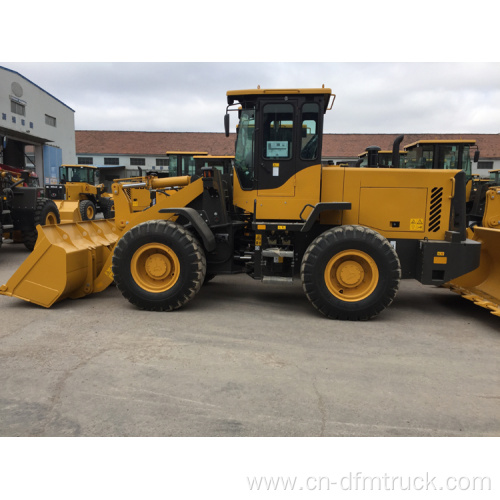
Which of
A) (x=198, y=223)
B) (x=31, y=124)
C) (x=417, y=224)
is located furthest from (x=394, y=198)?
(x=31, y=124)

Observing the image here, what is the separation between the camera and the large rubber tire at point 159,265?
17.2 ft

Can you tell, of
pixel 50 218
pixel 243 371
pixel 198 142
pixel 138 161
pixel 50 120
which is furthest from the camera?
pixel 138 161

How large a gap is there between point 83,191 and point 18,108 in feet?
40.1

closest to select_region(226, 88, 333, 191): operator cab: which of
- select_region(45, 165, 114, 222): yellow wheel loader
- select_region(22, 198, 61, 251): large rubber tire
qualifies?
select_region(22, 198, 61, 251): large rubber tire

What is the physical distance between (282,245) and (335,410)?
296cm

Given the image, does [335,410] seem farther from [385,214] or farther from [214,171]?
[214,171]

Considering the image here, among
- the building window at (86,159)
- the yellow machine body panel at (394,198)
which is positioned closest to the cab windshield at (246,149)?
the yellow machine body panel at (394,198)

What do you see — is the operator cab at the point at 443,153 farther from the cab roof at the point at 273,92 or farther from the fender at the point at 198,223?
the fender at the point at 198,223

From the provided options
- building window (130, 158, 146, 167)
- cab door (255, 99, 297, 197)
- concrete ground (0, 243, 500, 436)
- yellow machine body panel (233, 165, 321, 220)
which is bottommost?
concrete ground (0, 243, 500, 436)

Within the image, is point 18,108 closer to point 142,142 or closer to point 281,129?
point 142,142

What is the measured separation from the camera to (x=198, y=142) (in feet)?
124

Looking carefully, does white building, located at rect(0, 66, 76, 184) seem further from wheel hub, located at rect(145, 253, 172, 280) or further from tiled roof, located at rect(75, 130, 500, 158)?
wheel hub, located at rect(145, 253, 172, 280)

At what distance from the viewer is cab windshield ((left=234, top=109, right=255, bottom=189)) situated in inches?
219

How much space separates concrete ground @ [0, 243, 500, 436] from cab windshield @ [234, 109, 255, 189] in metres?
1.85
